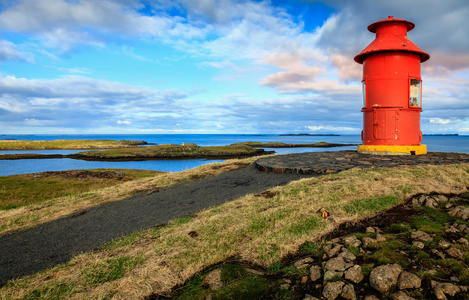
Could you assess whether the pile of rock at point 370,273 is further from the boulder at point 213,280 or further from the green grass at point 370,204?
the green grass at point 370,204

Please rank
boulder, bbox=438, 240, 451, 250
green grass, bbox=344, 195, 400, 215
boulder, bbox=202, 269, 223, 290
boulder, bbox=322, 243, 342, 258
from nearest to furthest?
boulder, bbox=202, 269, 223, 290 → boulder, bbox=438, 240, 451, 250 → boulder, bbox=322, 243, 342, 258 → green grass, bbox=344, 195, 400, 215

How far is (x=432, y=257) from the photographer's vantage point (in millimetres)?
4250

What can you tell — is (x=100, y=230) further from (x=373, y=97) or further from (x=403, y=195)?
(x=373, y=97)

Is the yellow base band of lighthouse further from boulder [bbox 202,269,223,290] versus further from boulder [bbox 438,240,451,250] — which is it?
boulder [bbox 202,269,223,290]

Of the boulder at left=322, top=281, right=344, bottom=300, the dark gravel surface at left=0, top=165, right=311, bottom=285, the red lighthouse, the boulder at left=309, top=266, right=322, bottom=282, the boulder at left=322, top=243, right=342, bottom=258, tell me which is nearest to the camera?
the boulder at left=322, top=281, right=344, bottom=300

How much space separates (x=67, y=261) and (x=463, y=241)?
8043mm

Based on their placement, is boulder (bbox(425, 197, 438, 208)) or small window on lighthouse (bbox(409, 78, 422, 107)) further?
small window on lighthouse (bbox(409, 78, 422, 107))

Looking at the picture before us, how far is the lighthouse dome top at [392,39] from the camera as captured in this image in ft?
46.6

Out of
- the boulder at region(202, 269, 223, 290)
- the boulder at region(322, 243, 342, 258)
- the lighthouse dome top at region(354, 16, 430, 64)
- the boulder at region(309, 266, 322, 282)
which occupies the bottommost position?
the boulder at region(202, 269, 223, 290)

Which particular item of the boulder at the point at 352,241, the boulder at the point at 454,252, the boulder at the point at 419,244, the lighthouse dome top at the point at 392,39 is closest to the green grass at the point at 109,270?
the boulder at the point at 352,241

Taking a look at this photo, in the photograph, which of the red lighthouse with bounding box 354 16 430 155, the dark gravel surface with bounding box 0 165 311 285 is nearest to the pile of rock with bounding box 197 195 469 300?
the dark gravel surface with bounding box 0 165 311 285

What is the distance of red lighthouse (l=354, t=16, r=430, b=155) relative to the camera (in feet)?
47.4

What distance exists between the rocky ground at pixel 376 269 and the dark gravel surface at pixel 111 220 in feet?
13.0

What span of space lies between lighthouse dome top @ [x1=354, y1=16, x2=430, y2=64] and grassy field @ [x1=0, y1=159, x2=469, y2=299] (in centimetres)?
768
